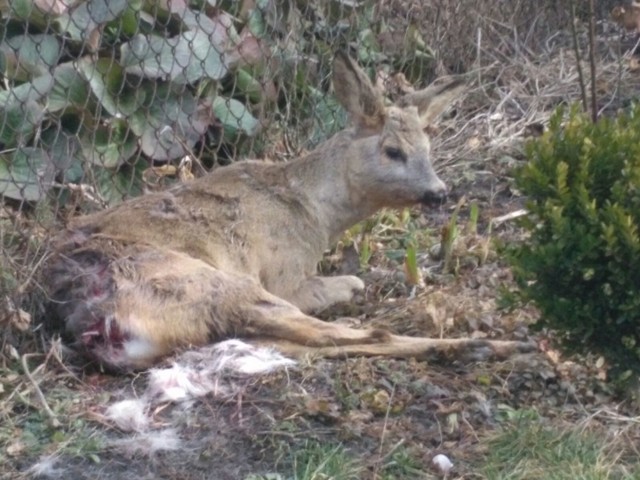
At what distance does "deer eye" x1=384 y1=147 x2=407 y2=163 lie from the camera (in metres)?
7.24

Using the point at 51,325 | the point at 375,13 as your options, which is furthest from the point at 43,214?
the point at 375,13

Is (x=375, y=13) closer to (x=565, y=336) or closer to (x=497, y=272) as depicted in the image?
(x=497, y=272)

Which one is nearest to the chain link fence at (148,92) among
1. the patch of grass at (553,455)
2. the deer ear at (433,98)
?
the deer ear at (433,98)

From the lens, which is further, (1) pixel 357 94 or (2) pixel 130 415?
(1) pixel 357 94

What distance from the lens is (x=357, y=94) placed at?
24.1 feet

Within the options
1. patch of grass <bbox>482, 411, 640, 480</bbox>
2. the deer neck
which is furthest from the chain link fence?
patch of grass <bbox>482, 411, 640, 480</bbox>

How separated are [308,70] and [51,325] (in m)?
3.25

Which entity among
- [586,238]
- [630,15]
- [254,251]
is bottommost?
[254,251]

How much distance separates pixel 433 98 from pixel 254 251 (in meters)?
1.48

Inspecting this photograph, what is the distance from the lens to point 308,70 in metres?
8.90

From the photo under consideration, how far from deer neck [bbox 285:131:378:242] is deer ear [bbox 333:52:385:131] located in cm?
11

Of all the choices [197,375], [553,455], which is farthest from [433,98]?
[553,455]

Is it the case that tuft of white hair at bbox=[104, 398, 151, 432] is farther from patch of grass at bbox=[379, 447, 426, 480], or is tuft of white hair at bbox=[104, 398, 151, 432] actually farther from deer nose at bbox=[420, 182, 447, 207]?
deer nose at bbox=[420, 182, 447, 207]

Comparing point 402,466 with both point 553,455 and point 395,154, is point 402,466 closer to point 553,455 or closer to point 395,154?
point 553,455
